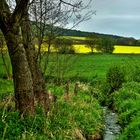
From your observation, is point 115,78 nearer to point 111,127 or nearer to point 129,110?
point 129,110

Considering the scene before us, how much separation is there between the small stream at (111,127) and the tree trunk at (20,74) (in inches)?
192

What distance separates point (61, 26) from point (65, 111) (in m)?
5.94

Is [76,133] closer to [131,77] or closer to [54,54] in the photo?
[54,54]

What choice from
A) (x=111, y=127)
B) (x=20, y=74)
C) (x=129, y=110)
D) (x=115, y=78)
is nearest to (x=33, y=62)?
(x=20, y=74)

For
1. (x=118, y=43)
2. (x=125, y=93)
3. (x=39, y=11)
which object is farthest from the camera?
(x=118, y=43)

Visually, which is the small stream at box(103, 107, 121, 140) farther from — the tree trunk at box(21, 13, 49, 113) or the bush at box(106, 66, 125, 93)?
the bush at box(106, 66, 125, 93)

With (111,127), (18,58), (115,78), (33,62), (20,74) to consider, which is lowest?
(111,127)

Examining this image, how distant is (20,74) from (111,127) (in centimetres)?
801

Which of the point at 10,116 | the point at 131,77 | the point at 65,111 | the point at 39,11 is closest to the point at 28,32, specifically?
the point at 39,11

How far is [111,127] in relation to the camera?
21.9 m

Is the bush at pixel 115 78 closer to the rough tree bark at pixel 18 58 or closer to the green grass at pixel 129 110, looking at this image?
the green grass at pixel 129 110

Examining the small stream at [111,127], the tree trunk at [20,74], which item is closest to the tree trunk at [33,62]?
the tree trunk at [20,74]

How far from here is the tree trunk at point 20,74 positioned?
49.1ft

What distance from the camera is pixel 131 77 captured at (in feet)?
129
